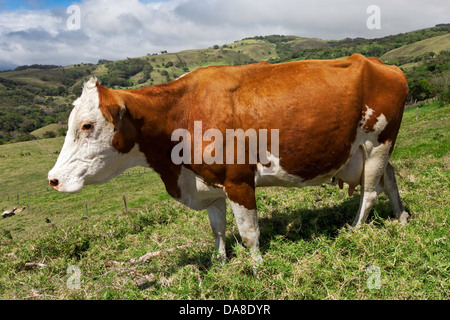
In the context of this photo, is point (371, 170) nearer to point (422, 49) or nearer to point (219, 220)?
point (219, 220)

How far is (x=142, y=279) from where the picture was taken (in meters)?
4.14

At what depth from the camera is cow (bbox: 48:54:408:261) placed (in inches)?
141

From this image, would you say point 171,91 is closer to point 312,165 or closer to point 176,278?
point 312,165

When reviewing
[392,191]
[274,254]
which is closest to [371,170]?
[392,191]

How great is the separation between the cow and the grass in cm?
72

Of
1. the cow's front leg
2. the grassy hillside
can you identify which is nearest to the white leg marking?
the cow's front leg

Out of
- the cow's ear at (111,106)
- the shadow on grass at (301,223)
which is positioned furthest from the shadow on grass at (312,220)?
the cow's ear at (111,106)

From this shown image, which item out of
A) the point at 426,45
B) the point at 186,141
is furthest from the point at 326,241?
the point at 426,45

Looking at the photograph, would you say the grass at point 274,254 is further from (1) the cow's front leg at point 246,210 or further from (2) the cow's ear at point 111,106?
(2) the cow's ear at point 111,106

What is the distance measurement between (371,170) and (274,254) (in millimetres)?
1813

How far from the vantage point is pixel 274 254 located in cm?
419

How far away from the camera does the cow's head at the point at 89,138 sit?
10.3ft

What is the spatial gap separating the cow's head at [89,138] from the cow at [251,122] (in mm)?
16
